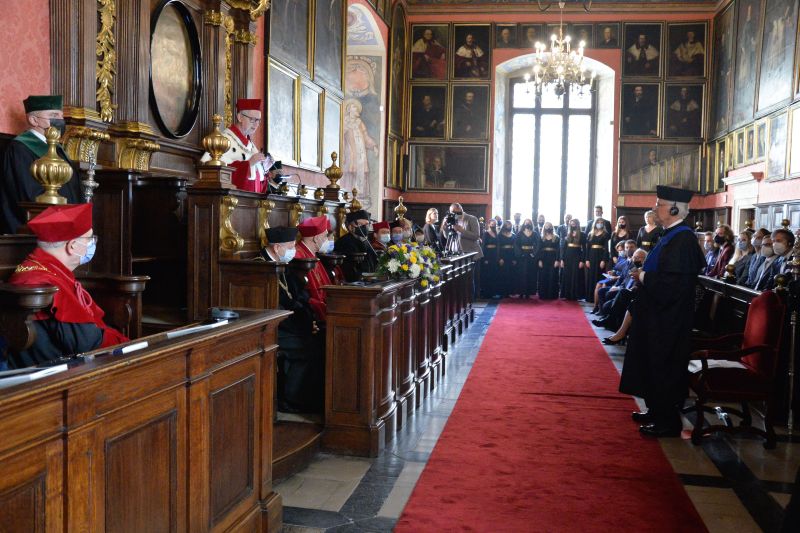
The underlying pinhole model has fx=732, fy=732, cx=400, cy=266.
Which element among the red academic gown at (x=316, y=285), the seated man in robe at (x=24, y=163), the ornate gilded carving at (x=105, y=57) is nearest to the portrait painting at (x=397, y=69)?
the red academic gown at (x=316, y=285)

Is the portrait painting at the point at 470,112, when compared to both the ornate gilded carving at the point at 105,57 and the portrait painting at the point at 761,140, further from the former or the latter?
the ornate gilded carving at the point at 105,57

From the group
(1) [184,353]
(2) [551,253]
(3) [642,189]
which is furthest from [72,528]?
(3) [642,189]

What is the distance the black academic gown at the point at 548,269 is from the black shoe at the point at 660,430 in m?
10.7

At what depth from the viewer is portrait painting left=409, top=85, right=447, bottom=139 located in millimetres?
19078

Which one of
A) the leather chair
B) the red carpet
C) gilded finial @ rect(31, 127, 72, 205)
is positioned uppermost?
gilded finial @ rect(31, 127, 72, 205)

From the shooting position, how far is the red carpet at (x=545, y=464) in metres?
4.00

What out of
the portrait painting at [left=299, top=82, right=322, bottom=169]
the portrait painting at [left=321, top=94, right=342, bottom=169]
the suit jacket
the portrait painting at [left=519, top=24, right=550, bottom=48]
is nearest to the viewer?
the portrait painting at [left=299, top=82, right=322, bottom=169]

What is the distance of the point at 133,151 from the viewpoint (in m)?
6.60

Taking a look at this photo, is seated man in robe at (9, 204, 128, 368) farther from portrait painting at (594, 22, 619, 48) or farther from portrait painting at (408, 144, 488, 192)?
portrait painting at (594, 22, 619, 48)

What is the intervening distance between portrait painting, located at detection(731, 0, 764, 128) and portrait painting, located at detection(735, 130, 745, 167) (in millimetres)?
218

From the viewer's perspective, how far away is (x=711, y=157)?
1791cm

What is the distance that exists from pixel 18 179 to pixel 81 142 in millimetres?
1137

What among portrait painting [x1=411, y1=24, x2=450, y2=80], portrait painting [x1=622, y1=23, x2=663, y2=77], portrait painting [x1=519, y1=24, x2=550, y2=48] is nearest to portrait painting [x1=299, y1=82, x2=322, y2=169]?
portrait painting [x1=411, y1=24, x2=450, y2=80]

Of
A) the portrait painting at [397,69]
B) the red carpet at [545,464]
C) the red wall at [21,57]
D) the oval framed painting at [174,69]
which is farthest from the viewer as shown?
the portrait painting at [397,69]
